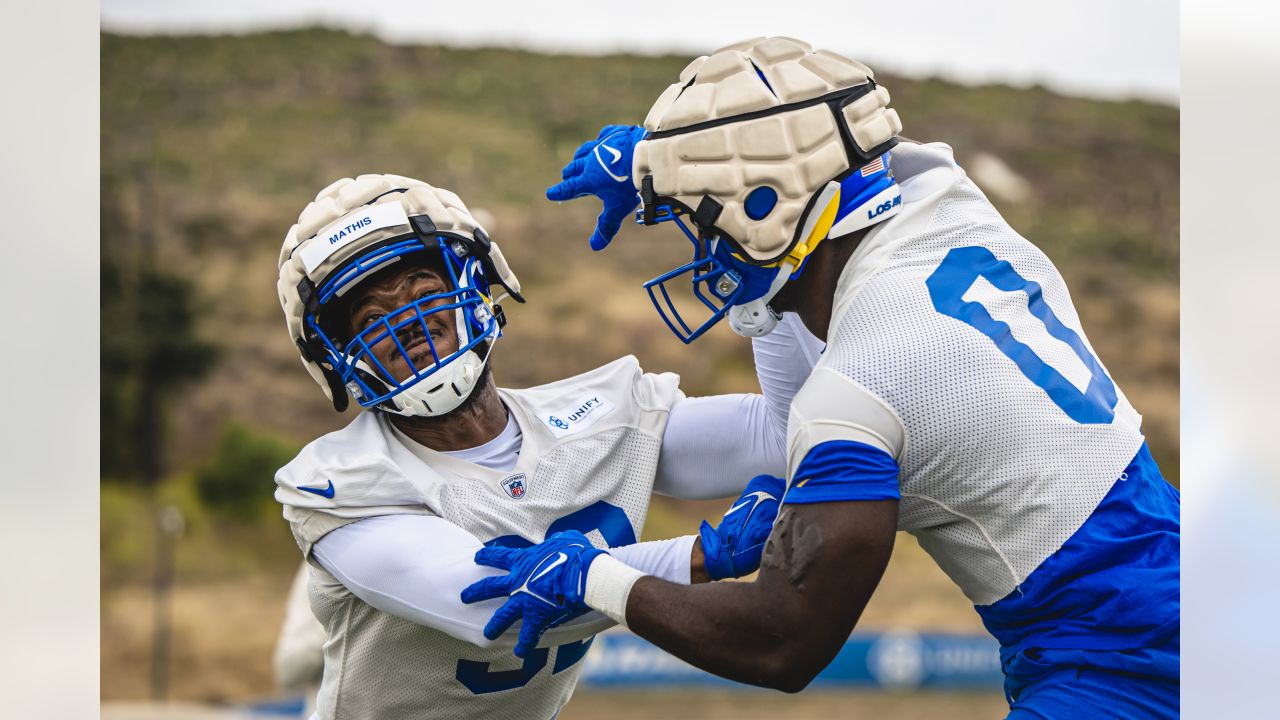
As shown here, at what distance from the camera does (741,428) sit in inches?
121

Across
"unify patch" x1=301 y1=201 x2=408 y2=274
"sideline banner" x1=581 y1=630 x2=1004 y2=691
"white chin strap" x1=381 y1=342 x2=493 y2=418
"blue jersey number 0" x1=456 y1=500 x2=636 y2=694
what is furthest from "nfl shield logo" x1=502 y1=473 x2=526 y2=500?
"sideline banner" x1=581 y1=630 x2=1004 y2=691

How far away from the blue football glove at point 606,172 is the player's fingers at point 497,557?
76 centimetres

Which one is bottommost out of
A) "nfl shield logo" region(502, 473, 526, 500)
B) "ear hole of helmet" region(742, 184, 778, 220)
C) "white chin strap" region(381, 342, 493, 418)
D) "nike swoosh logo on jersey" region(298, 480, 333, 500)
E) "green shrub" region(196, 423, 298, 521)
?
"green shrub" region(196, 423, 298, 521)

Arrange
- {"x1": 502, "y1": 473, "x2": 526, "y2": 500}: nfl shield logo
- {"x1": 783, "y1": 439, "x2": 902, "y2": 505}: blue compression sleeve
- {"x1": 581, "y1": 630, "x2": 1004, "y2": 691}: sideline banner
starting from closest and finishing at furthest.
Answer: {"x1": 783, "y1": 439, "x2": 902, "y2": 505}: blue compression sleeve → {"x1": 502, "y1": 473, "x2": 526, "y2": 500}: nfl shield logo → {"x1": 581, "y1": 630, "x2": 1004, "y2": 691}: sideline banner

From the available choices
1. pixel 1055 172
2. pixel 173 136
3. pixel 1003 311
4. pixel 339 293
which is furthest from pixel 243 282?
pixel 1003 311

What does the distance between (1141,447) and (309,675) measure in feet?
13.4

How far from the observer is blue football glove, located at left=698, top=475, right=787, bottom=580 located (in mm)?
2594

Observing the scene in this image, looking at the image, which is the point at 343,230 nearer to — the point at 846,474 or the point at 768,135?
the point at 768,135

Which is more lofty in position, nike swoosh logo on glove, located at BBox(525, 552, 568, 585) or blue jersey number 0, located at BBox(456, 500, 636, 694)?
nike swoosh logo on glove, located at BBox(525, 552, 568, 585)

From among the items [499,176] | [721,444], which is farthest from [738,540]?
[499,176]

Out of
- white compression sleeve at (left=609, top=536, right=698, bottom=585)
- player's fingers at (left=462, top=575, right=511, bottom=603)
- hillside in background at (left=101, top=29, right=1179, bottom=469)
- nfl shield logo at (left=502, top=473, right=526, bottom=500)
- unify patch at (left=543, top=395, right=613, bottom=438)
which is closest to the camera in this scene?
player's fingers at (left=462, top=575, right=511, bottom=603)

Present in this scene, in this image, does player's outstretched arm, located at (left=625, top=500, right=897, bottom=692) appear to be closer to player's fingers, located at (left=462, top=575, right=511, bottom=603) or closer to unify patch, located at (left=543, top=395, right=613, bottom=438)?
player's fingers, located at (left=462, top=575, right=511, bottom=603)

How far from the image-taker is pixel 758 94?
2.36 metres

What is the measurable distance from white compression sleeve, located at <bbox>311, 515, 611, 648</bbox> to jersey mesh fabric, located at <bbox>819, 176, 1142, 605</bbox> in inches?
24.4
